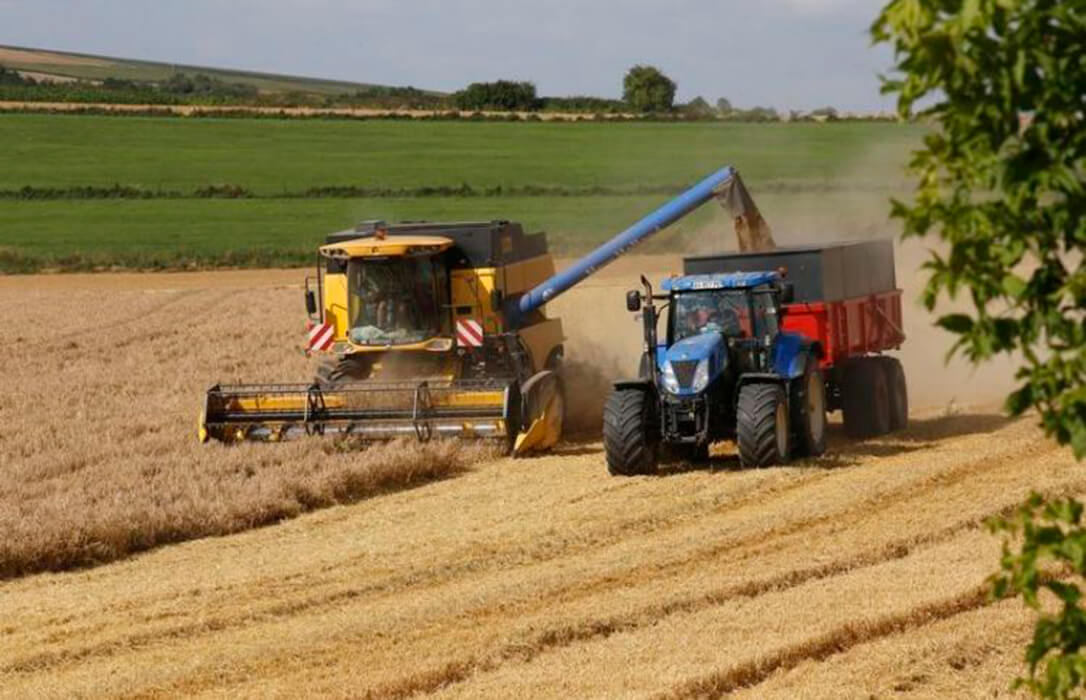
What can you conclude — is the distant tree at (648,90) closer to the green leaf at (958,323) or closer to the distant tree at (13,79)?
the distant tree at (13,79)

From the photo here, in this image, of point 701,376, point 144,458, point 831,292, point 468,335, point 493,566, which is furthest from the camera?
point 468,335

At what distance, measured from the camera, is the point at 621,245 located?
73.6 feet

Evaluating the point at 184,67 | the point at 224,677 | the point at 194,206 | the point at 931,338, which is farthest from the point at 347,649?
the point at 184,67

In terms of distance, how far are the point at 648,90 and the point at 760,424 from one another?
6092cm

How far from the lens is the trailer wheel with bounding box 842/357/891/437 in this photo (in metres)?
20.1

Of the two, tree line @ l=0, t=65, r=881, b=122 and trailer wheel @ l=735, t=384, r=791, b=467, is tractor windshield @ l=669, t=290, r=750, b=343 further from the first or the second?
tree line @ l=0, t=65, r=881, b=122

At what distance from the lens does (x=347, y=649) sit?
36.4 feet

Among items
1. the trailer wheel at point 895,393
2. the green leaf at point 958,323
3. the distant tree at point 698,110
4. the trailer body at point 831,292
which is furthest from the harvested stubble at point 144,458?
the distant tree at point 698,110

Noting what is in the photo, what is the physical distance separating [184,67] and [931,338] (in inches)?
3739

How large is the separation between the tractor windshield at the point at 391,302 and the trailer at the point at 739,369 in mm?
3624

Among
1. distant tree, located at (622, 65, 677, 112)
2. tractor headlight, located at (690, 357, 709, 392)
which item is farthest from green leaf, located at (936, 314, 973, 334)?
distant tree, located at (622, 65, 677, 112)

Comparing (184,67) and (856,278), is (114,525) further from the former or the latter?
(184,67)

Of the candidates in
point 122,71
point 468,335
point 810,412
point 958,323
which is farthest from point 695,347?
point 122,71

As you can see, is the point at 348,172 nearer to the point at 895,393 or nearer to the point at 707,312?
the point at 895,393
